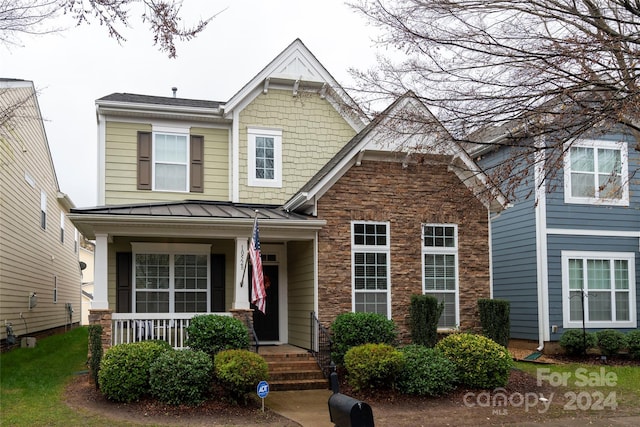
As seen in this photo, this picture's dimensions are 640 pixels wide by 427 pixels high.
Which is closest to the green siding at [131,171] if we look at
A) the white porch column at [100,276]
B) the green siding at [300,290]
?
the green siding at [300,290]

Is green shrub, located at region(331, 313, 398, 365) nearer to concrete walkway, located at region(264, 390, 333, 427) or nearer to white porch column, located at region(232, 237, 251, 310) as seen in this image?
concrete walkway, located at region(264, 390, 333, 427)

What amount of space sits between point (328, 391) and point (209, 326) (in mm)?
2599

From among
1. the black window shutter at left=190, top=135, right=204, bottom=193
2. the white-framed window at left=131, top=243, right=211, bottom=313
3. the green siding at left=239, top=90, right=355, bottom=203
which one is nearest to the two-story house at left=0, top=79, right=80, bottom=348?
the white-framed window at left=131, top=243, right=211, bottom=313

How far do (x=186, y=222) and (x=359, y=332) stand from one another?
165 inches

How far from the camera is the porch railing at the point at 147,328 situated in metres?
13.1

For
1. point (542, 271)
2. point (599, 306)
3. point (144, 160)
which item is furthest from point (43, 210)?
point (599, 306)

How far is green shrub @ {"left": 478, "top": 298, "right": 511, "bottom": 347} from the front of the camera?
14586 millimetres

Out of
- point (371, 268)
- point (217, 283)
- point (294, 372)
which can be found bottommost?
point (294, 372)

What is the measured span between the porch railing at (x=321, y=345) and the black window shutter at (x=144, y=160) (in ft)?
17.3

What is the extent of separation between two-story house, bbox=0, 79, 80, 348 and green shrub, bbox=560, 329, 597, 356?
12911mm

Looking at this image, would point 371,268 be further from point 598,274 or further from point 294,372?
point 598,274

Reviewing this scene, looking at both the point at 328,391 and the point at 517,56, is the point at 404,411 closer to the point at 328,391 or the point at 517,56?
the point at 328,391

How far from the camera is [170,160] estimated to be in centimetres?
1630

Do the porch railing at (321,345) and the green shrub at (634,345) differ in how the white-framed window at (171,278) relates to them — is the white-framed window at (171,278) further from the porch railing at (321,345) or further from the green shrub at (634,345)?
the green shrub at (634,345)
